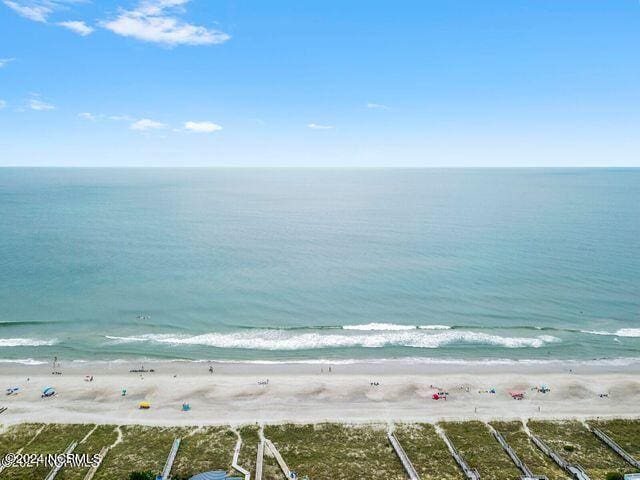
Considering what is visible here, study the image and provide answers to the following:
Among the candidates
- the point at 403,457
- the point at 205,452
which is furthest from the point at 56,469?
the point at 403,457

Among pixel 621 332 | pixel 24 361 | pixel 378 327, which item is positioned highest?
pixel 621 332

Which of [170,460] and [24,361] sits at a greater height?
[170,460]

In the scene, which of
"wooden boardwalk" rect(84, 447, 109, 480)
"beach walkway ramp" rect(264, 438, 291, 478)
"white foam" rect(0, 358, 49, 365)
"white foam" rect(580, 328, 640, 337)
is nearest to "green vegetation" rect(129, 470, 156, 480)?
"wooden boardwalk" rect(84, 447, 109, 480)

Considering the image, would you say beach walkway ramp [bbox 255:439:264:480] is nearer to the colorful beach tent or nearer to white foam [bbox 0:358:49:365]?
the colorful beach tent

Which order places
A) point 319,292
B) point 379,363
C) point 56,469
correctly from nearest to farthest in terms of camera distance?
1. point 56,469
2. point 379,363
3. point 319,292

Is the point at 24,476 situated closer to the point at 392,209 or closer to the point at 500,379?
the point at 500,379

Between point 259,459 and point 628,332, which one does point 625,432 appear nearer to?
point 628,332

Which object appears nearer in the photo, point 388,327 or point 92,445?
point 92,445
